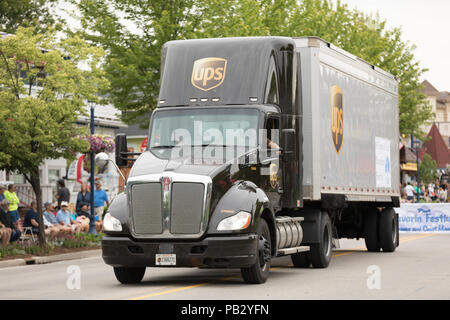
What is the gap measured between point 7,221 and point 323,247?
9549 millimetres

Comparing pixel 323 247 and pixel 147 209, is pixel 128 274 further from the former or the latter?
pixel 323 247

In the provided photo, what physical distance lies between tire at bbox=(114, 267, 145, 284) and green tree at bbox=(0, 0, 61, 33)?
42.1 meters

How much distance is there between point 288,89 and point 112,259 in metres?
4.69

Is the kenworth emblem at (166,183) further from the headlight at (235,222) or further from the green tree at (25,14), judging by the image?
the green tree at (25,14)

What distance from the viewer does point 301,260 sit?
18.2 m

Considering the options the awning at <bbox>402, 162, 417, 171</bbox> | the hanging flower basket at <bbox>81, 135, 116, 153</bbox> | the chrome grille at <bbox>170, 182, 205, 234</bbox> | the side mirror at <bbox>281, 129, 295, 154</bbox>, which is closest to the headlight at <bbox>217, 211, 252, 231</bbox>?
the chrome grille at <bbox>170, 182, 205, 234</bbox>

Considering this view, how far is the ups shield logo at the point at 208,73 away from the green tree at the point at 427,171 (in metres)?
77.0

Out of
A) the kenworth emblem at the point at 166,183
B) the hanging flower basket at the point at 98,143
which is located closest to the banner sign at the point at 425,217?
the hanging flower basket at the point at 98,143

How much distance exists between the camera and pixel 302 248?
17078 mm

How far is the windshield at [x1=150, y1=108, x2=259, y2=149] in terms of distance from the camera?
50.9ft

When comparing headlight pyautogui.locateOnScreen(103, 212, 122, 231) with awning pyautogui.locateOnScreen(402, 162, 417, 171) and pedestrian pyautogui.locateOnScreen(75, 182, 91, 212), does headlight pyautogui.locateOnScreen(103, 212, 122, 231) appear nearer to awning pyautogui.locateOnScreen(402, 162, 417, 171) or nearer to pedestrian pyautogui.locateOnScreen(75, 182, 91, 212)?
pedestrian pyautogui.locateOnScreen(75, 182, 91, 212)

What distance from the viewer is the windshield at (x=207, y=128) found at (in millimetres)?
15523

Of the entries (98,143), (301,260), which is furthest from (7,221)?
(301,260)
